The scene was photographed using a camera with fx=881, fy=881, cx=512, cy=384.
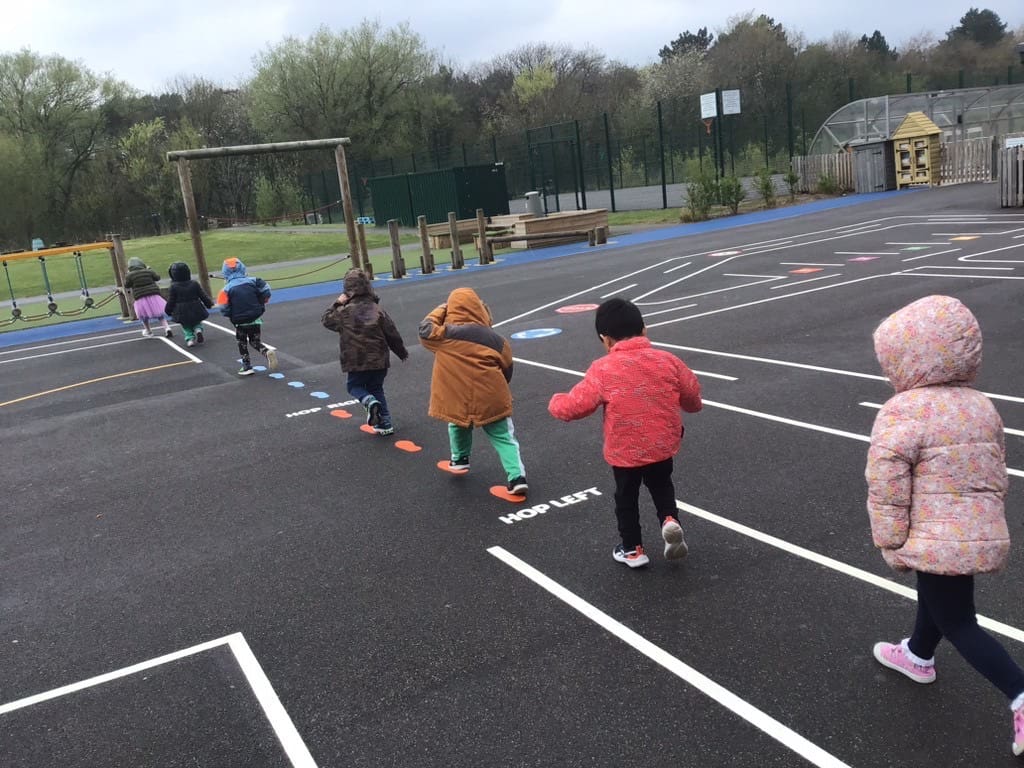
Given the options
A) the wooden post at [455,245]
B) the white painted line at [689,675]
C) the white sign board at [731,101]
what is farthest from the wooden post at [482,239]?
the white painted line at [689,675]

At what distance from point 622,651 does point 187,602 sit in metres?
2.54

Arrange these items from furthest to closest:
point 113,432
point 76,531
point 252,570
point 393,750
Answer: point 113,432 < point 76,531 < point 252,570 < point 393,750

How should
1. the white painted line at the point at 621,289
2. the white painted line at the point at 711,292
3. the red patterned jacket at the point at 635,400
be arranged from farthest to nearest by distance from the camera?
1. the white painted line at the point at 621,289
2. the white painted line at the point at 711,292
3. the red patterned jacket at the point at 635,400

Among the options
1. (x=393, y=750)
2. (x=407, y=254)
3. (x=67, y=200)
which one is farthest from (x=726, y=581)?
(x=67, y=200)

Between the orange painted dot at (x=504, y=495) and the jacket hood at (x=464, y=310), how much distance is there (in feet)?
3.88

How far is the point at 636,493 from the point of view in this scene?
474cm

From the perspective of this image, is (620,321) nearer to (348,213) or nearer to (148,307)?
(148,307)

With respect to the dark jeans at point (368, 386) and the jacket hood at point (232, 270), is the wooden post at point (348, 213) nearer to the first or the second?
the jacket hood at point (232, 270)

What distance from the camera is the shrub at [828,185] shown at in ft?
107

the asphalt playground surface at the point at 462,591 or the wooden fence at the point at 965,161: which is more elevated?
the wooden fence at the point at 965,161

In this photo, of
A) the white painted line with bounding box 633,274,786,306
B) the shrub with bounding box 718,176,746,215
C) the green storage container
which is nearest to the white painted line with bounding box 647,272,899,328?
the white painted line with bounding box 633,274,786,306

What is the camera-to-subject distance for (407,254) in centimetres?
2766

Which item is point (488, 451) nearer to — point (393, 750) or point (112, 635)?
point (112, 635)

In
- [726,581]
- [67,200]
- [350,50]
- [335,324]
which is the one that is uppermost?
[350,50]
